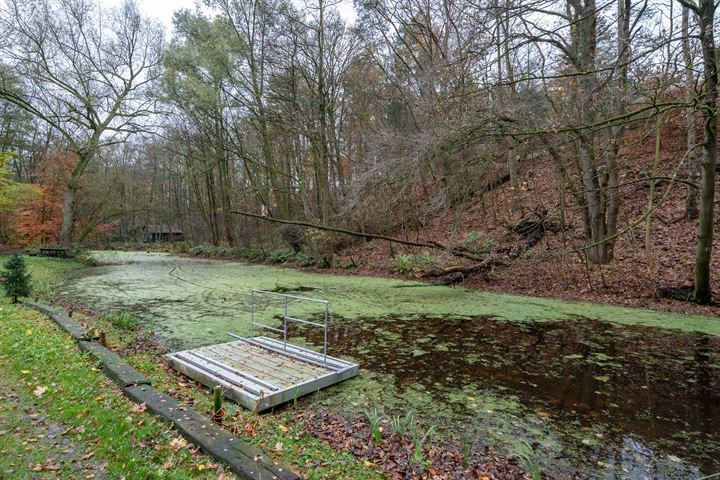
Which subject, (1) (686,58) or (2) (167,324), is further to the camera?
(2) (167,324)

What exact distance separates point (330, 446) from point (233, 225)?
2144 centimetres

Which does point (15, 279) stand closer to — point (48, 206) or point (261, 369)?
point (261, 369)

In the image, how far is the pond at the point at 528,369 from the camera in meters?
2.77

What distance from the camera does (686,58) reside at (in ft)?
17.6

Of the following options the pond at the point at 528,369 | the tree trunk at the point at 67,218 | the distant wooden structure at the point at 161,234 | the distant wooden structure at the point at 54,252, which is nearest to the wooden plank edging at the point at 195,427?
the pond at the point at 528,369

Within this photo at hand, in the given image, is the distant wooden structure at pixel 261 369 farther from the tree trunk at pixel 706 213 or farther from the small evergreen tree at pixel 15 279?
the tree trunk at pixel 706 213

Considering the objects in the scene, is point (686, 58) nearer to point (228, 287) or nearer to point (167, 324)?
point (167, 324)

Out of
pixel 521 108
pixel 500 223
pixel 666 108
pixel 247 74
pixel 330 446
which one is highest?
pixel 247 74

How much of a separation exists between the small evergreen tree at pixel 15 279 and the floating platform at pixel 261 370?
4.66 m

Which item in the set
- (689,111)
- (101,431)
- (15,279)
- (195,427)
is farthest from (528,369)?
(15,279)

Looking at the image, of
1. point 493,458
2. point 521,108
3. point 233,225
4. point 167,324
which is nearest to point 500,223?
point 521,108

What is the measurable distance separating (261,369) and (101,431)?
1602 mm

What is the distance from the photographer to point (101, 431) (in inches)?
104

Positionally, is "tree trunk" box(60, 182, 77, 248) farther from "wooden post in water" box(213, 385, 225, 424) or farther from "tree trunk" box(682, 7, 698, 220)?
"tree trunk" box(682, 7, 698, 220)
